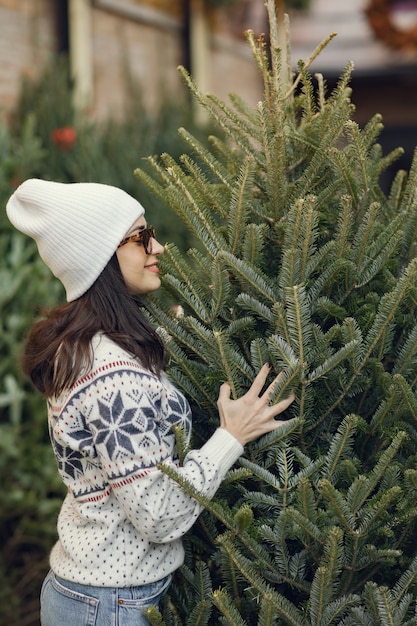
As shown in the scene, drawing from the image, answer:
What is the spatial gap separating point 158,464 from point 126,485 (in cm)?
9

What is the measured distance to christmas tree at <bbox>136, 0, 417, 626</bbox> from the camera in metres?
1.65

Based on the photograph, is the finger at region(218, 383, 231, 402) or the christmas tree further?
the finger at region(218, 383, 231, 402)

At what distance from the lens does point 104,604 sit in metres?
1.74

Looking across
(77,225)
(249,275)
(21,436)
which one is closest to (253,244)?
(249,275)

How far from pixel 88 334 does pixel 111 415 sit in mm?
209

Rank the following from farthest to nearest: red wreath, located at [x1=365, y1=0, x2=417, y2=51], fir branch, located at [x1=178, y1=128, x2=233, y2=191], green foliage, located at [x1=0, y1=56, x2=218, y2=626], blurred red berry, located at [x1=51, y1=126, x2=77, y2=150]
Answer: red wreath, located at [x1=365, y1=0, x2=417, y2=51], blurred red berry, located at [x1=51, y1=126, x2=77, y2=150], green foliage, located at [x1=0, y1=56, x2=218, y2=626], fir branch, located at [x1=178, y1=128, x2=233, y2=191]

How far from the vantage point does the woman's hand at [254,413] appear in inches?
67.6

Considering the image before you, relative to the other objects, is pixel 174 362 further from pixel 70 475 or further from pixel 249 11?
pixel 249 11

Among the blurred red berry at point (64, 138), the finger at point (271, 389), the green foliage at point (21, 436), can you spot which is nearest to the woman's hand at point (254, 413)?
the finger at point (271, 389)

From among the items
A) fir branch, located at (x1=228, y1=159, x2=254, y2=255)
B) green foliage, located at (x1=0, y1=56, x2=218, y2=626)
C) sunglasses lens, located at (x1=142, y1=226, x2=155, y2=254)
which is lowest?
green foliage, located at (x1=0, y1=56, x2=218, y2=626)

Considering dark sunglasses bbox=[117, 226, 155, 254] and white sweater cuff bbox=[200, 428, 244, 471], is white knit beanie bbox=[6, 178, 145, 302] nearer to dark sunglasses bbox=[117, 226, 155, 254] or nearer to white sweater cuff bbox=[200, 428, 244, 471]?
dark sunglasses bbox=[117, 226, 155, 254]

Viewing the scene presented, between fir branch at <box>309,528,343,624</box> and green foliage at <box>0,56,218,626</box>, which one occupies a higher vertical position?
fir branch at <box>309,528,343,624</box>

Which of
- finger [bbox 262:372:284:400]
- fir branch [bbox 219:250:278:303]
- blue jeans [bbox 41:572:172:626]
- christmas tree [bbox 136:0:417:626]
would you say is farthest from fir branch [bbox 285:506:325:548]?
fir branch [bbox 219:250:278:303]

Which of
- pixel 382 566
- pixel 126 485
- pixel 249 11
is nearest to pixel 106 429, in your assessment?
pixel 126 485
